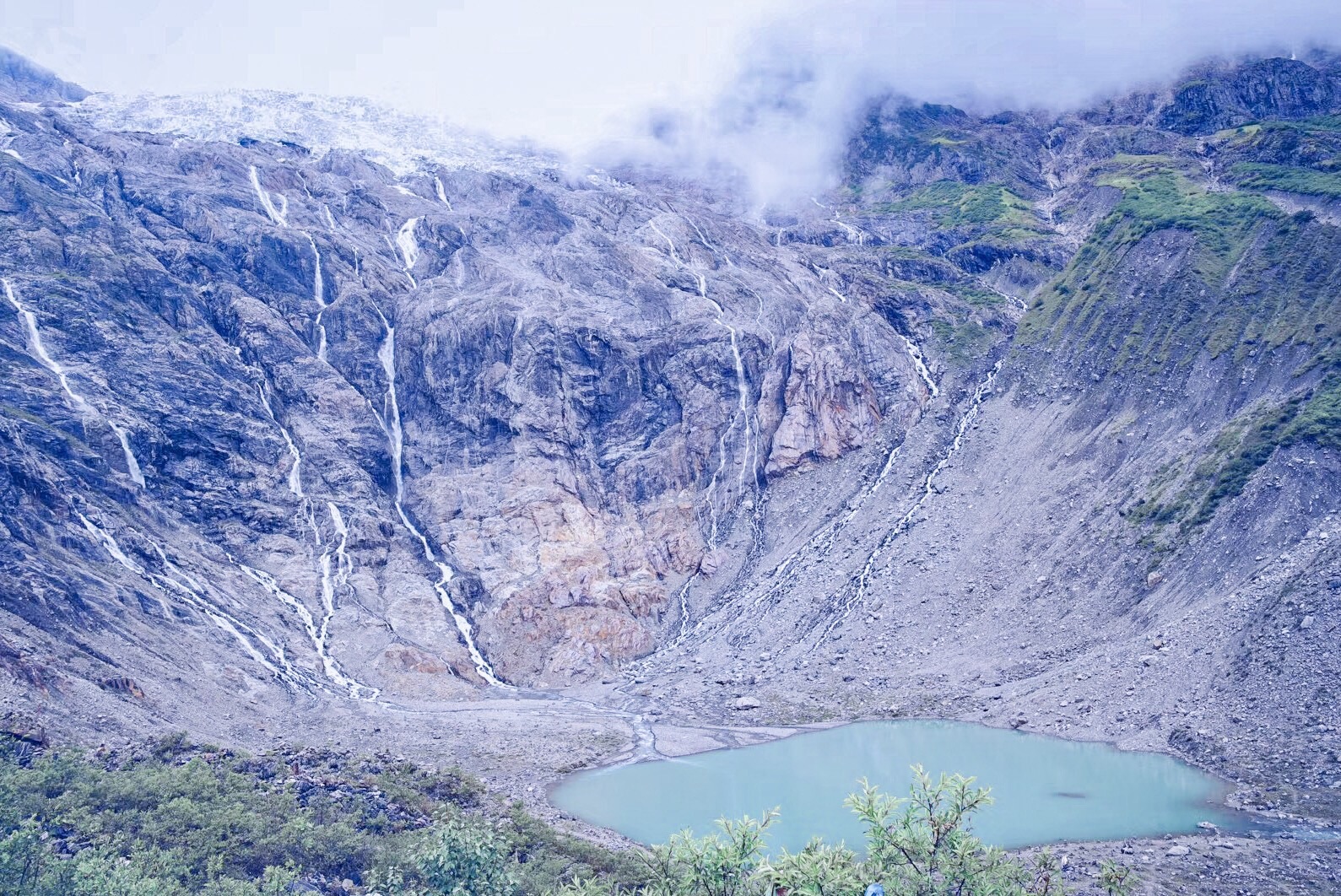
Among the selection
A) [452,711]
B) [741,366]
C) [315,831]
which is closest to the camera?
[315,831]

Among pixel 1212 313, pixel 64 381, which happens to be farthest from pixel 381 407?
pixel 1212 313

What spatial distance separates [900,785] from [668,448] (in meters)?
58.0

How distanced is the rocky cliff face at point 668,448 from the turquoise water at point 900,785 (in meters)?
3.08

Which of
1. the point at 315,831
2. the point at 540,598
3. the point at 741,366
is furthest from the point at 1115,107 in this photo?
the point at 315,831

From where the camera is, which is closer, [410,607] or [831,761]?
[831,761]

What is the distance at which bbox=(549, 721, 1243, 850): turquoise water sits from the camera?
45906 mm

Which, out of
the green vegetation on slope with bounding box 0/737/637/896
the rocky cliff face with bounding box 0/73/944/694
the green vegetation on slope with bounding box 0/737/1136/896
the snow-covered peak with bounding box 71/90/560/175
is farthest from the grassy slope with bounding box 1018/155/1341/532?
the snow-covered peak with bounding box 71/90/560/175

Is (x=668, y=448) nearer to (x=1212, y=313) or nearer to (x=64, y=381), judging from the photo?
(x=1212, y=313)

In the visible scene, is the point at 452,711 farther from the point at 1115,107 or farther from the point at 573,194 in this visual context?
the point at 1115,107

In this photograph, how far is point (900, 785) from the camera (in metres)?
54.5

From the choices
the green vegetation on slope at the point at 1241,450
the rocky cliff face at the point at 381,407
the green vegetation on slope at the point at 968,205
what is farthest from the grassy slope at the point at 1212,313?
the green vegetation on slope at the point at 968,205

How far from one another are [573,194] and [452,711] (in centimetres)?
9352

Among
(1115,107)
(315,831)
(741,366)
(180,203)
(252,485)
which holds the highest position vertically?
(1115,107)

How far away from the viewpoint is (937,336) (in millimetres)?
120875
